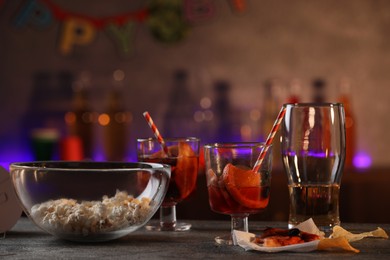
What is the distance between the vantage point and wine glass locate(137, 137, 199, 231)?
1307mm

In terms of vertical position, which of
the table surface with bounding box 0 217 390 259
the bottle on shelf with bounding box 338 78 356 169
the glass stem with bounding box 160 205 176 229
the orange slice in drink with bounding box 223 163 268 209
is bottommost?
the table surface with bounding box 0 217 390 259

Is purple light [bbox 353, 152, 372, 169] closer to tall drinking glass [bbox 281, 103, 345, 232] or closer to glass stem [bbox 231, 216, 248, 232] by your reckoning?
tall drinking glass [bbox 281, 103, 345, 232]

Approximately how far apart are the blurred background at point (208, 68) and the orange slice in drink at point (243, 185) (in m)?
1.72

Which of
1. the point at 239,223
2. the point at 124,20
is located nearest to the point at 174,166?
the point at 239,223

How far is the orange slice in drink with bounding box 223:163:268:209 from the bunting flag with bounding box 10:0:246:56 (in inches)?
72.8

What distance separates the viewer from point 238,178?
112 cm

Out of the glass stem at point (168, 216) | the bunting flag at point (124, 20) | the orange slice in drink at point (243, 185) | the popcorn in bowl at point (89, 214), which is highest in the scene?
the bunting flag at point (124, 20)

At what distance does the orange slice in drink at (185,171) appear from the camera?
131cm

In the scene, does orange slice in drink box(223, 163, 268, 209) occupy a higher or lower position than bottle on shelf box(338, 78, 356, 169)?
lower

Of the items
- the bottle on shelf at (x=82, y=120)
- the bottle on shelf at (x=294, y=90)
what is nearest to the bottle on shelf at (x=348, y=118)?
the bottle on shelf at (x=294, y=90)

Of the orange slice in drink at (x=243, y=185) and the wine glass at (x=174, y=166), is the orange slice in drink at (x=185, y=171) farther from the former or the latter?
the orange slice in drink at (x=243, y=185)

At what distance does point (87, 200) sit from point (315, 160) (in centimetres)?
40

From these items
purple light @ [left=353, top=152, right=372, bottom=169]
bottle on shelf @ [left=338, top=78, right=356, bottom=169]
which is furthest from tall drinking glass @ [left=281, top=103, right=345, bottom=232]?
purple light @ [left=353, top=152, right=372, bottom=169]

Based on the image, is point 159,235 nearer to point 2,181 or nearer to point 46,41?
point 2,181
